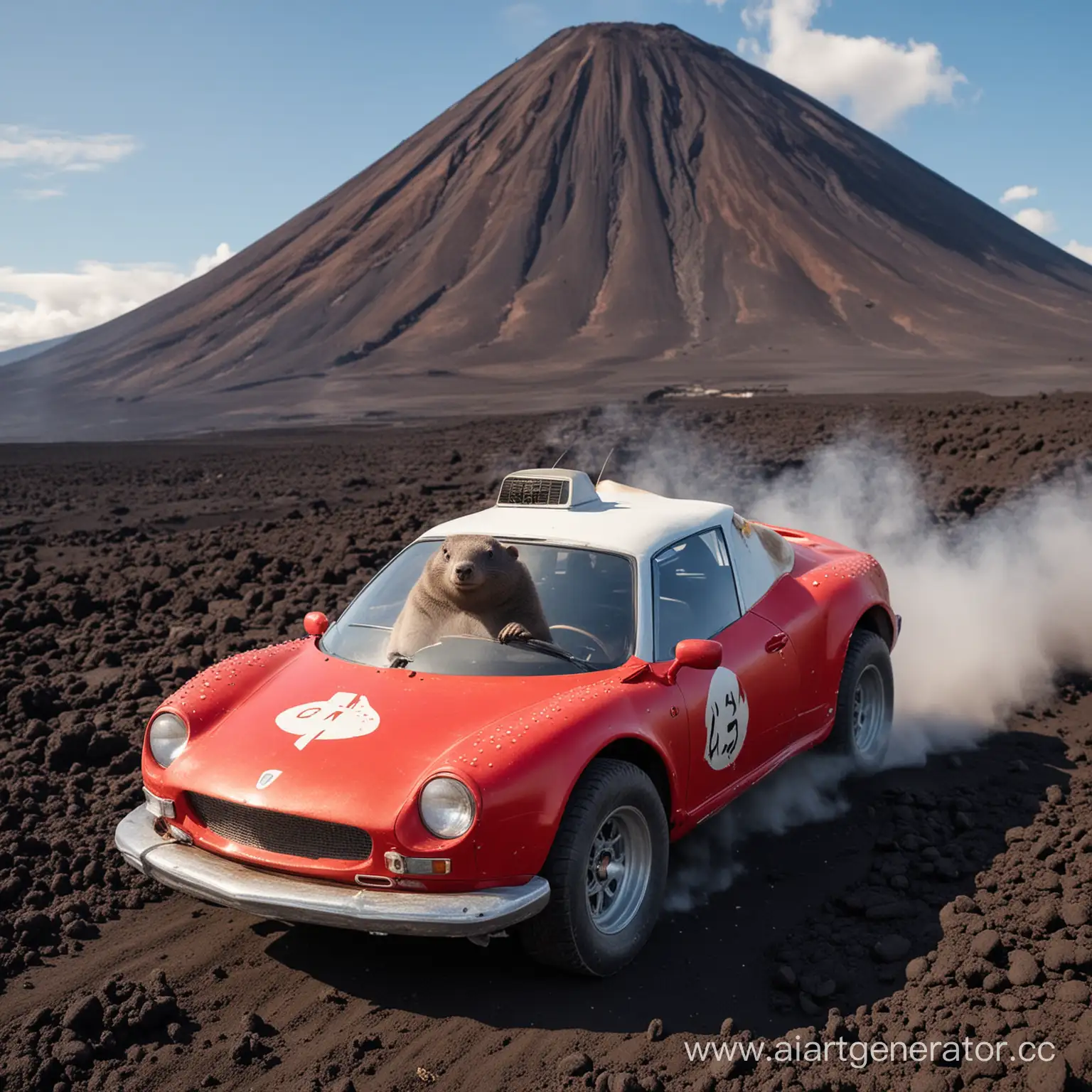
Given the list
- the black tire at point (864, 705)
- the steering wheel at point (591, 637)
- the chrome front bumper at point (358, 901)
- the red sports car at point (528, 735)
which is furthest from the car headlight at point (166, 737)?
the black tire at point (864, 705)

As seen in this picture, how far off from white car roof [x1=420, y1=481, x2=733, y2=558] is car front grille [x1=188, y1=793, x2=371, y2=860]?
1.73 m

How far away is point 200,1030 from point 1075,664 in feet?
21.7

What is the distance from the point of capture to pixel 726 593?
5609 millimetres

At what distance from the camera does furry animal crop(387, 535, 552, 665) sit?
200 inches

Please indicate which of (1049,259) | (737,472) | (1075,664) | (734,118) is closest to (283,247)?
(734,118)

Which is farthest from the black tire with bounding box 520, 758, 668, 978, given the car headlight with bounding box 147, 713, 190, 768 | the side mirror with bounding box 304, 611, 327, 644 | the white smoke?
the side mirror with bounding box 304, 611, 327, 644

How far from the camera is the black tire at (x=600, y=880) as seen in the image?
4062mm

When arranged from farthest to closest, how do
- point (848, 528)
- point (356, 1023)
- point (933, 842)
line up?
point (848, 528) < point (933, 842) < point (356, 1023)

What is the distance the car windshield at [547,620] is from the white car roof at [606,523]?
6 cm

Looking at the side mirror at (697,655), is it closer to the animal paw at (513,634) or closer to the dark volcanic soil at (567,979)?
the animal paw at (513,634)

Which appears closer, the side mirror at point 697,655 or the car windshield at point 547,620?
the side mirror at point 697,655

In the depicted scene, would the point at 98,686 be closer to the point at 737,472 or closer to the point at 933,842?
the point at 933,842

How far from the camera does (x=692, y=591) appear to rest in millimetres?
5441

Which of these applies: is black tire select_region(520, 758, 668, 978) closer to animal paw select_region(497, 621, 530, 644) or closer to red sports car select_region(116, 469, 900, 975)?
red sports car select_region(116, 469, 900, 975)
